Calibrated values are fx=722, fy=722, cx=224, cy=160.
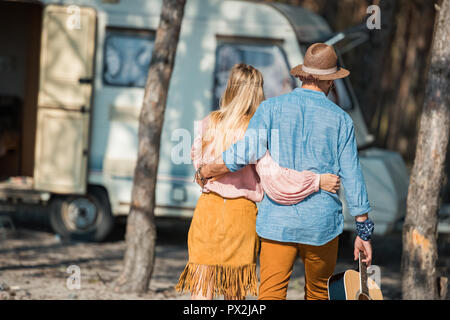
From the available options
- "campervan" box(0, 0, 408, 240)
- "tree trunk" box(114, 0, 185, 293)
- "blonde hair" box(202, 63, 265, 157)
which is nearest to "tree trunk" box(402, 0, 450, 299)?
"blonde hair" box(202, 63, 265, 157)

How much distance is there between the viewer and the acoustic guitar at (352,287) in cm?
378

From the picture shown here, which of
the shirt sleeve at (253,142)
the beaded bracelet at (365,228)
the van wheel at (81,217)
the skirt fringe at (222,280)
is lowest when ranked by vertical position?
the van wheel at (81,217)

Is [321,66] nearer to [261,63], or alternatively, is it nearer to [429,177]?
[429,177]

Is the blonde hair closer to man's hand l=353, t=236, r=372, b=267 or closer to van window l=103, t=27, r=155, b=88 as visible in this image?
man's hand l=353, t=236, r=372, b=267

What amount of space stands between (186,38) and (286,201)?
5334 millimetres

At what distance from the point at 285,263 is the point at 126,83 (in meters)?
5.51

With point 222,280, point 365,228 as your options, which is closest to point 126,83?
point 222,280

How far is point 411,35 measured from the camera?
24781 mm

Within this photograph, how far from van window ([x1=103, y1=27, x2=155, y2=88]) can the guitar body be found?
5549 millimetres

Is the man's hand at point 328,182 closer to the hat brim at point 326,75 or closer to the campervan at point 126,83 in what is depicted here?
the hat brim at point 326,75

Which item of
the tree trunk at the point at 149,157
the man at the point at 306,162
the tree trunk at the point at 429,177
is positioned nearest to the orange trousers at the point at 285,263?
the man at the point at 306,162

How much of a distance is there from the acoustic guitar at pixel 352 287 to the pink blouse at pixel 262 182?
1.56 feet

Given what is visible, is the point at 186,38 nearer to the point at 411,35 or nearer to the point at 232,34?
the point at 232,34

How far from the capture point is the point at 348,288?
12.4ft
